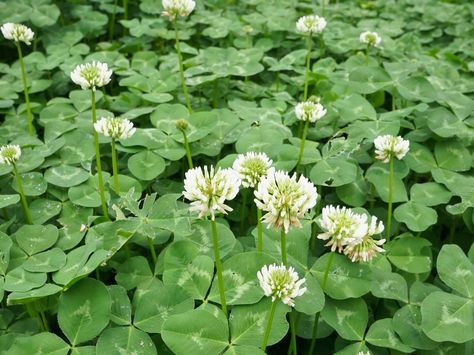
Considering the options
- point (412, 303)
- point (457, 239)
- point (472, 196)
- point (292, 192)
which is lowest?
point (457, 239)

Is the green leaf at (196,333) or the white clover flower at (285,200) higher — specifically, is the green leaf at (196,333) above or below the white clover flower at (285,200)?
below

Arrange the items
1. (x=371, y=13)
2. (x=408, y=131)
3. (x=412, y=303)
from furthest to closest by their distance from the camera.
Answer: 1. (x=371, y=13)
2. (x=408, y=131)
3. (x=412, y=303)

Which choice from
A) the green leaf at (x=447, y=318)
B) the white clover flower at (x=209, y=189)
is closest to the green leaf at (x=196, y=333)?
the white clover flower at (x=209, y=189)

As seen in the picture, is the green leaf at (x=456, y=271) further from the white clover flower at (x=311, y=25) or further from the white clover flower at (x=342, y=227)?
the white clover flower at (x=311, y=25)

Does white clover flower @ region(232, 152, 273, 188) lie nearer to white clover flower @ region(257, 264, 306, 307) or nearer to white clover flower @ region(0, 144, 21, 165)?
white clover flower @ region(257, 264, 306, 307)

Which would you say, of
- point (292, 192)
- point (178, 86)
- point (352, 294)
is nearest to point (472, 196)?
point (352, 294)

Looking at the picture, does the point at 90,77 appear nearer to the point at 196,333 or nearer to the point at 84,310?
the point at 84,310

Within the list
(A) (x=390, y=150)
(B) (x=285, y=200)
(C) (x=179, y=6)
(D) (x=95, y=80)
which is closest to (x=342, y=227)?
(B) (x=285, y=200)

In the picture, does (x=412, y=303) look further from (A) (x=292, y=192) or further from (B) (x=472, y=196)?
(A) (x=292, y=192)
